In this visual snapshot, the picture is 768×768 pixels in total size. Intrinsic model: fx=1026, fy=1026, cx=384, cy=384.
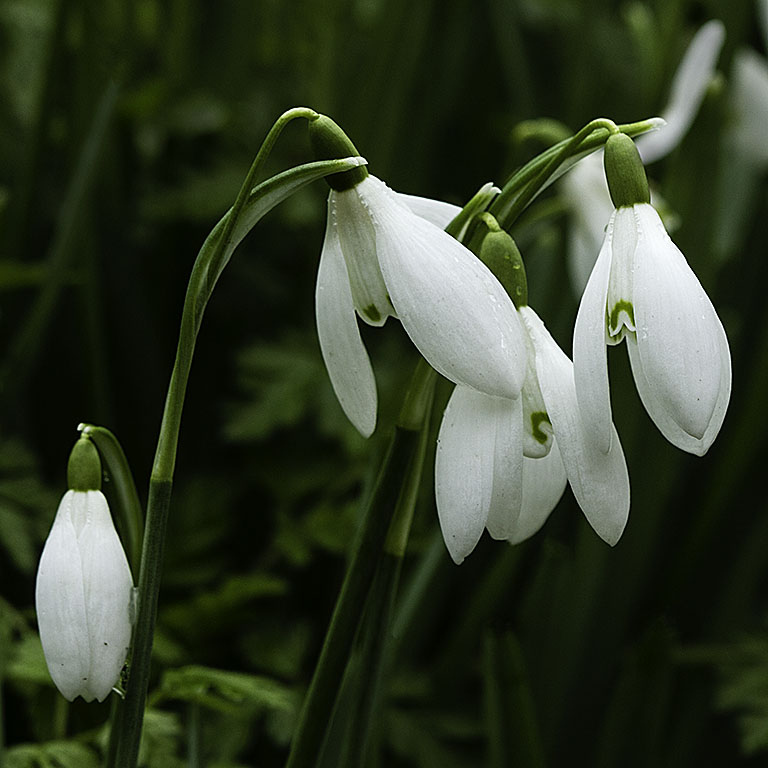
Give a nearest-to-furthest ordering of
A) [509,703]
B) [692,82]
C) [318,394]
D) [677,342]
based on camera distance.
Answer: [677,342]
[509,703]
[692,82]
[318,394]

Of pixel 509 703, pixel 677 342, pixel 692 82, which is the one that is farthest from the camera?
pixel 692 82

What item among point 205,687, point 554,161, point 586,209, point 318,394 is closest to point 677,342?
point 554,161

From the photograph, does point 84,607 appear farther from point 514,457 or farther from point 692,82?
point 692,82

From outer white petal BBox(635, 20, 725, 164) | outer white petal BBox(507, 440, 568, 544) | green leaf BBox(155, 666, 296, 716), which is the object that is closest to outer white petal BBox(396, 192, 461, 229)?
outer white petal BBox(507, 440, 568, 544)

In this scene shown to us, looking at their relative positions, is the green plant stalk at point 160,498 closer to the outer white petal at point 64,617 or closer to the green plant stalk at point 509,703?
the outer white petal at point 64,617

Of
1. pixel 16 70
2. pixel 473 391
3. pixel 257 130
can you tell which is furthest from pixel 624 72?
pixel 473 391

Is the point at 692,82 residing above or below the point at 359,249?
above

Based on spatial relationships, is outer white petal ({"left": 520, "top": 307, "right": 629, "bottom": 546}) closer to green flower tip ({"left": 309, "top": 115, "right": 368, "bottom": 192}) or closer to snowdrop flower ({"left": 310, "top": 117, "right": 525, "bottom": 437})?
snowdrop flower ({"left": 310, "top": 117, "right": 525, "bottom": 437})
